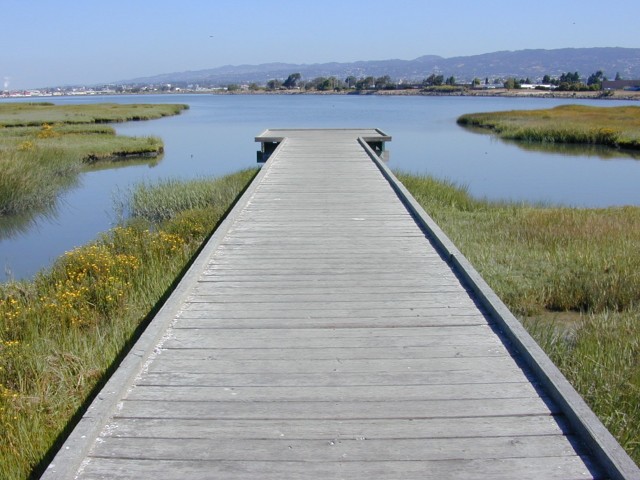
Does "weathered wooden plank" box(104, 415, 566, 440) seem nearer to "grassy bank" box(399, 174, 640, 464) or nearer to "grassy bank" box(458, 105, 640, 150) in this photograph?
"grassy bank" box(399, 174, 640, 464)

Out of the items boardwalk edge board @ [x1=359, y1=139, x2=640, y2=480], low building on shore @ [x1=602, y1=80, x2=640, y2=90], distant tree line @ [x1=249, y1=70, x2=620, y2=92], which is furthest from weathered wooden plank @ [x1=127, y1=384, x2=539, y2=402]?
low building on shore @ [x1=602, y1=80, x2=640, y2=90]

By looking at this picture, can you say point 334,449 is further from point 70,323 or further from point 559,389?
point 70,323

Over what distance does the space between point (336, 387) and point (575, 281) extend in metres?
4.41

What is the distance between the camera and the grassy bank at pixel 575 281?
4.38m

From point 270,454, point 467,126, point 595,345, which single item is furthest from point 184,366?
point 467,126

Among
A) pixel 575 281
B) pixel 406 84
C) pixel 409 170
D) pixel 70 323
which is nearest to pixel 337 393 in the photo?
pixel 70 323

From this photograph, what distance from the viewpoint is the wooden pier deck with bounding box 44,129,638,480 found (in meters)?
2.80

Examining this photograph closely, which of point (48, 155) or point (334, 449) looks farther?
point (48, 155)

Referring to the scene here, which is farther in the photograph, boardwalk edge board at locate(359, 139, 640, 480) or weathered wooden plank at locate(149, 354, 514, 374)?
weathered wooden plank at locate(149, 354, 514, 374)

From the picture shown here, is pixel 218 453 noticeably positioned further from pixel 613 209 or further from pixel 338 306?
pixel 613 209

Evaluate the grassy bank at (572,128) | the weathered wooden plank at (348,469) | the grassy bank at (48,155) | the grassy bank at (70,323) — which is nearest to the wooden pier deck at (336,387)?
the weathered wooden plank at (348,469)

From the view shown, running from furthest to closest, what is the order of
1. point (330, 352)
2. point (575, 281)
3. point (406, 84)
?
point (406, 84), point (575, 281), point (330, 352)

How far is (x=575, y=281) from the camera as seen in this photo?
705 centimetres

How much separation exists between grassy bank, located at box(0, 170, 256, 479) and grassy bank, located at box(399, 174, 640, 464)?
3.08 meters
